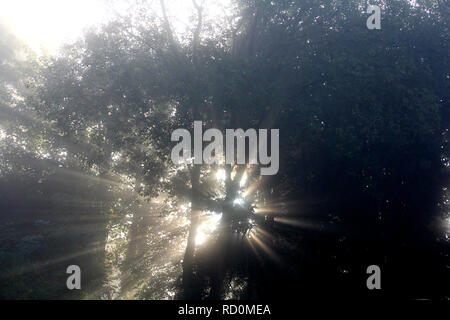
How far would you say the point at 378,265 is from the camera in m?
14.8

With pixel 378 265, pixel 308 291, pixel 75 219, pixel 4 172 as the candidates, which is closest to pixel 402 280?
pixel 378 265

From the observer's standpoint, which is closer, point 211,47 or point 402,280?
point 402,280

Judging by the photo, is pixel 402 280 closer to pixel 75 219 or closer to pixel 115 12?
pixel 75 219

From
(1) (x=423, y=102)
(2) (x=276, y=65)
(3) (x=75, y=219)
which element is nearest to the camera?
(1) (x=423, y=102)

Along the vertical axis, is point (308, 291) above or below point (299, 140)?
below

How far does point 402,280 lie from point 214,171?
39.9 feet

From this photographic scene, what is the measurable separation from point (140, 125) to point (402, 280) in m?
14.5

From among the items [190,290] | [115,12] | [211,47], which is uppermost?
[115,12]

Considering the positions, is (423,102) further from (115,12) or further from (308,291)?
(115,12)

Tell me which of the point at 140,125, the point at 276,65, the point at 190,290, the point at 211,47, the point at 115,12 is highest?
the point at 115,12
